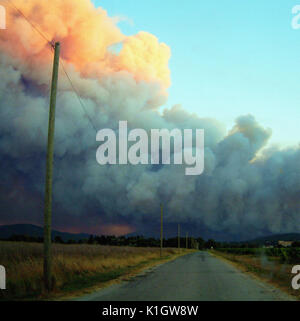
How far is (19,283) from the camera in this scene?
14.2m

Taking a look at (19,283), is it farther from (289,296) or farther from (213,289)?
(289,296)

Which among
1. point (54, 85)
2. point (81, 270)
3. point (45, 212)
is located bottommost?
point (81, 270)

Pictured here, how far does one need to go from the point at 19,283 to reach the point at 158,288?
541 centimetres

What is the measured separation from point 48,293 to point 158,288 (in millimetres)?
4288
